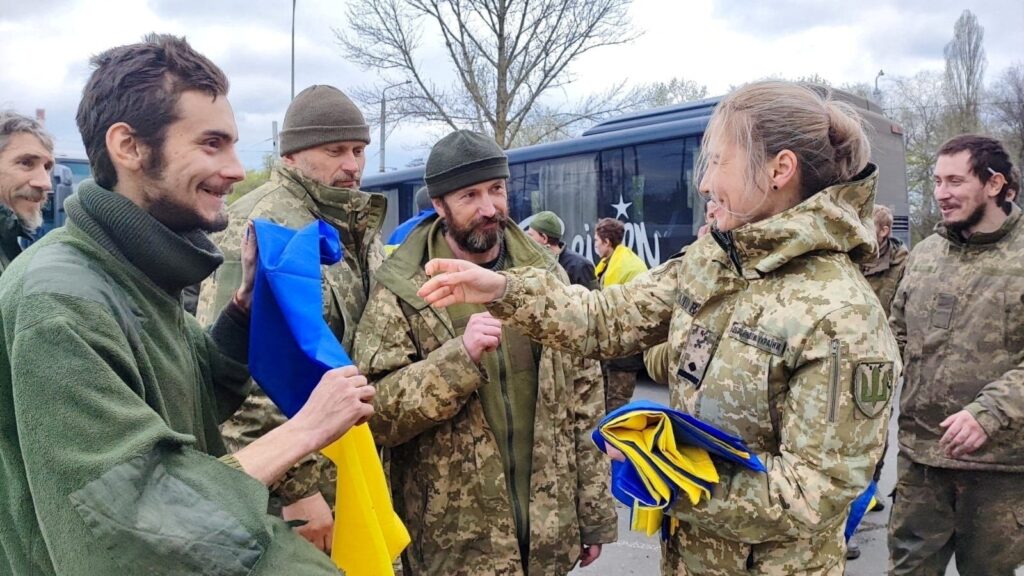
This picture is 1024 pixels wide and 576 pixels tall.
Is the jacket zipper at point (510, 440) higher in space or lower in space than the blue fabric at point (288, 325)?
lower

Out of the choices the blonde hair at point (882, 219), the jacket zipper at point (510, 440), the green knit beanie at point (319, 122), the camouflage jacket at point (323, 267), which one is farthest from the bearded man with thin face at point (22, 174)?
the blonde hair at point (882, 219)

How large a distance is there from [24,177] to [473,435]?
297 centimetres

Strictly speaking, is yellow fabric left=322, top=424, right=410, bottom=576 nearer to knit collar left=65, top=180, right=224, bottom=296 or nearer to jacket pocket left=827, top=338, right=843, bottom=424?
knit collar left=65, top=180, right=224, bottom=296

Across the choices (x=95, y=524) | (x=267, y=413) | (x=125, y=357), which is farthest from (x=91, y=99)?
(x=267, y=413)

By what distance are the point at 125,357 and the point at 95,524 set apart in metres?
0.28

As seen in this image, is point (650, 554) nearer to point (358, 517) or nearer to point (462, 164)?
point (462, 164)

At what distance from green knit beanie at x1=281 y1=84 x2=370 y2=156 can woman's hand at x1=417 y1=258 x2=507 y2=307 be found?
114cm

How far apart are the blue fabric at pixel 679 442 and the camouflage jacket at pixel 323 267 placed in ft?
2.89

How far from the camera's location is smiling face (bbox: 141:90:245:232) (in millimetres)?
1492

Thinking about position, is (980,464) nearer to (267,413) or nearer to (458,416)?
(458,416)

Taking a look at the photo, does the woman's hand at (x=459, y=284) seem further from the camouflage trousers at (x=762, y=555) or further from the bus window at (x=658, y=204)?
the bus window at (x=658, y=204)

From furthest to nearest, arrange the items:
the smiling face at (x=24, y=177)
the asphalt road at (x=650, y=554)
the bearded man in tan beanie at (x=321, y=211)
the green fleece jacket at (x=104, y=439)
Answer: the asphalt road at (x=650, y=554) < the smiling face at (x=24, y=177) < the bearded man in tan beanie at (x=321, y=211) < the green fleece jacket at (x=104, y=439)

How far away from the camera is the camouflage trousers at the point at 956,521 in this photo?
303 centimetres

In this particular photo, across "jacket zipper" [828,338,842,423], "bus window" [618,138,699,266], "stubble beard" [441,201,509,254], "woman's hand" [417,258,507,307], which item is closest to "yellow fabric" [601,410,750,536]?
"jacket zipper" [828,338,842,423]
